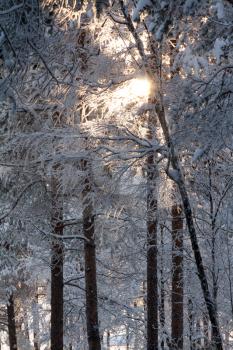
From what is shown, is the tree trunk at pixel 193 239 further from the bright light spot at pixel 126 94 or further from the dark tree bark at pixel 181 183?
the bright light spot at pixel 126 94

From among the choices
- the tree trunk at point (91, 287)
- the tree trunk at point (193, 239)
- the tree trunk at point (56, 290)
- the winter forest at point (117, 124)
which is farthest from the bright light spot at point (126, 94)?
the tree trunk at point (56, 290)

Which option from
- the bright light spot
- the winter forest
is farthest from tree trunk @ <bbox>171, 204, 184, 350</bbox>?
the bright light spot

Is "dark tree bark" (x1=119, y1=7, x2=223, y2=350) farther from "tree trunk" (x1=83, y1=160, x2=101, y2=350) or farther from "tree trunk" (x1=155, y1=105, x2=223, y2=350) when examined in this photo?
"tree trunk" (x1=83, y1=160, x2=101, y2=350)

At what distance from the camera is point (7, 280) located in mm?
14375

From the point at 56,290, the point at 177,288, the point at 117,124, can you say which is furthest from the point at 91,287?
the point at 117,124

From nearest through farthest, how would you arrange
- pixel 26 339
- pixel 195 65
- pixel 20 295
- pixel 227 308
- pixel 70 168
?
pixel 195 65
pixel 70 168
pixel 227 308
pixel 20 295
pixel 26 339

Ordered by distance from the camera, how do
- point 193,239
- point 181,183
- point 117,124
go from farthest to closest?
point 117,124, point 181,183, point 193,239

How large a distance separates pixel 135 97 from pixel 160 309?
34.6 feet

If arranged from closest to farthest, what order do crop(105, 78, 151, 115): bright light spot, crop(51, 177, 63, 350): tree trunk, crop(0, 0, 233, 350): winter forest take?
crop(0, 0, 233, 350): winter forest
crop(105, 78, 151, 115): bright light spot
crop(51, 177, 63, 350): tree trunk

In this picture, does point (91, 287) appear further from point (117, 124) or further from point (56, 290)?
point (117, 124)

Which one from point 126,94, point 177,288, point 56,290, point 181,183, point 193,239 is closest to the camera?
point 193,239

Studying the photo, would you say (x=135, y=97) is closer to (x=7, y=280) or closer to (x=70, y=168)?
(x=70, y=168)

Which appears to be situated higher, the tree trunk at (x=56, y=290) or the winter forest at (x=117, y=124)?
the winter forest at (x=117, y=124)

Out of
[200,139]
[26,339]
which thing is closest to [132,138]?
[200,139]
